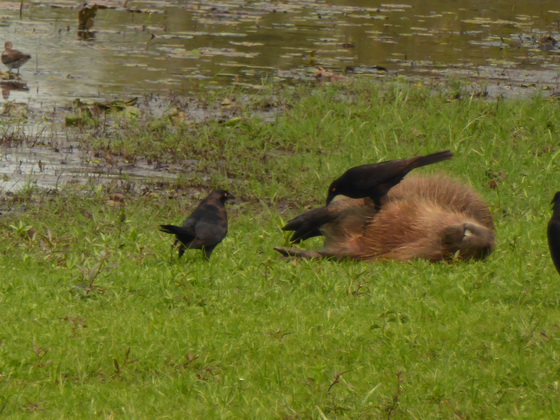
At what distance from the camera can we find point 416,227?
20.1 ft

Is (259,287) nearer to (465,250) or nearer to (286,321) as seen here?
(286,321)

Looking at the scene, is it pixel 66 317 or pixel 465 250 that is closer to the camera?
pixel 66 317

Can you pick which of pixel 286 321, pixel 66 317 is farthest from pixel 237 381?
pixel 66 317

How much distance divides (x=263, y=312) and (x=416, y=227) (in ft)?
4.81

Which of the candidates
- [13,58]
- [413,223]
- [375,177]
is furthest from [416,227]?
[13,58]

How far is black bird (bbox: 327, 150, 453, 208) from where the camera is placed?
6.16m

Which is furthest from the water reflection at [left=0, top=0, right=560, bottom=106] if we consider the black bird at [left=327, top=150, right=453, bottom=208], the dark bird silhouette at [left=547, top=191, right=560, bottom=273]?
the dark bird silhouette at [left=547, top=191, right=560, bottom=273]

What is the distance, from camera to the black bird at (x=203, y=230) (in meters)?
5.88

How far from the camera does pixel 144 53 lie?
1266 cm

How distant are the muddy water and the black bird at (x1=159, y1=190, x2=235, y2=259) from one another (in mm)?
2550

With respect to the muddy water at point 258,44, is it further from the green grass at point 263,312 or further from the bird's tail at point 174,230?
the bird's tail at point 174,230

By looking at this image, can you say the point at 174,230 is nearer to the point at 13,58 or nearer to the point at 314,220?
the point at 314,220

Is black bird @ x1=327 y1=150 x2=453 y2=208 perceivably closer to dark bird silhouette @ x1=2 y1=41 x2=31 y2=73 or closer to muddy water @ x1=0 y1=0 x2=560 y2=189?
muddy water @ x1=0 y1=0 x2=560 y2=189

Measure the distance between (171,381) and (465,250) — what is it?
93.6 inches
